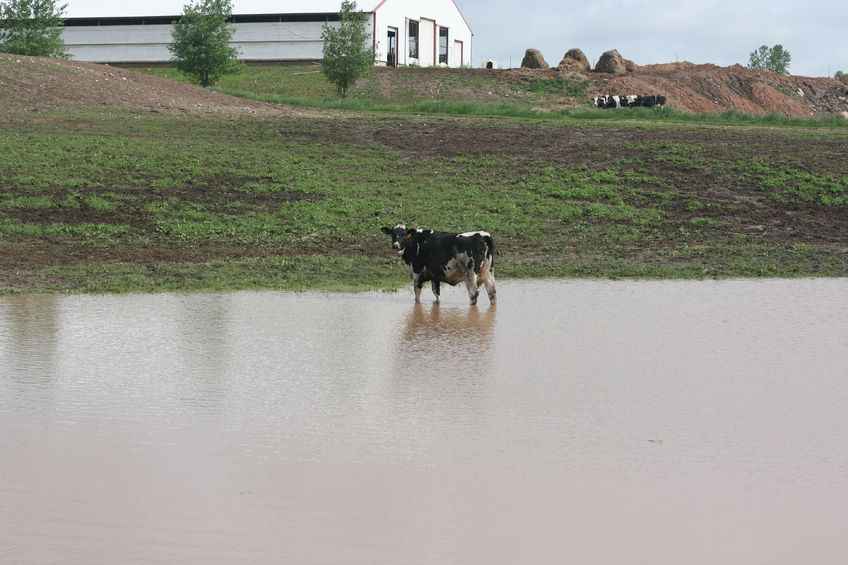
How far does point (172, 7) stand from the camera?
6888 cm

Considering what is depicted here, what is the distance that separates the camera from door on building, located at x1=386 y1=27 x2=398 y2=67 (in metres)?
68.2

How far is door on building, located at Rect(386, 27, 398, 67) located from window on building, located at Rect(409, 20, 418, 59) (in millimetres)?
1972

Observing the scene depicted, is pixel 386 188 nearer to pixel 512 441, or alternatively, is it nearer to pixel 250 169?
pixel 250 169

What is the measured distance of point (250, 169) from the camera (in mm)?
25406

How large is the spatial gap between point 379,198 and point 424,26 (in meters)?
51.2

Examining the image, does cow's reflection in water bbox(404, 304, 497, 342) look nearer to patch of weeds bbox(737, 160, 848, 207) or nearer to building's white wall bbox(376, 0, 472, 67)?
patch of weeds bbox(737, 160, 848, 207)

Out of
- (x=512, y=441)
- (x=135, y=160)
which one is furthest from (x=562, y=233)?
(x=512, y=441)

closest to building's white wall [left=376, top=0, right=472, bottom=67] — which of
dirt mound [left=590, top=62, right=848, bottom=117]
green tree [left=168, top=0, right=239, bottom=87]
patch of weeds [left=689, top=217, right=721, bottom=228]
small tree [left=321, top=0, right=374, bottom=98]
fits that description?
dirt mound [left=590, top=62, right=848, bottom=117]

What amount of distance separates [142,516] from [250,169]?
1899cm

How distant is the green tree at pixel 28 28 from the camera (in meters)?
45.2

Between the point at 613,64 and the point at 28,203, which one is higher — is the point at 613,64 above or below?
above

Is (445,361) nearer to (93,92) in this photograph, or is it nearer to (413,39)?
(93,92)

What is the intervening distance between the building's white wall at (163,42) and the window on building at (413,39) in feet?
21.7

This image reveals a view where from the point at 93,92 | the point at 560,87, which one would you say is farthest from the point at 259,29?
the point at 93,92
